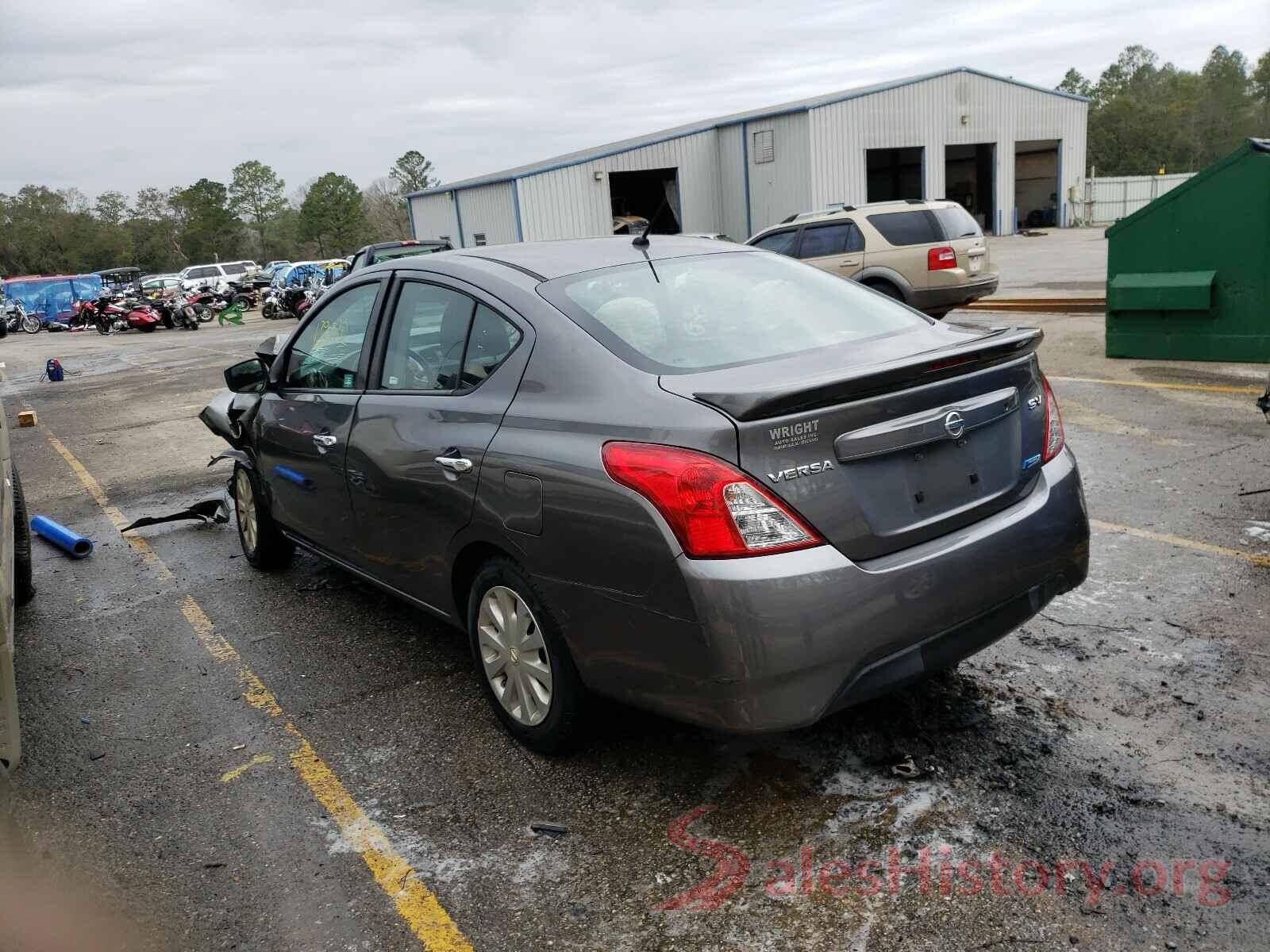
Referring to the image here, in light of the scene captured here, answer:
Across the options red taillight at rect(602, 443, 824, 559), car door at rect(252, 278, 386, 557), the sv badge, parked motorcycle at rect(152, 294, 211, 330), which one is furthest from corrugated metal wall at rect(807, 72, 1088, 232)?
red taillight at rect(602, 443, 824, 559)

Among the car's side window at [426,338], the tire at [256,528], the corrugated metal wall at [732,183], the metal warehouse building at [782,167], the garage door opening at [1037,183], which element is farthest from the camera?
the garage door opening at [1037,183]

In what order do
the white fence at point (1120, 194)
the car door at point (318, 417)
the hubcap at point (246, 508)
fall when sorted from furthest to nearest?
the white fence at point (1120, 194) → the hubcap at point (246, 508) → the car door at point (318, 417)

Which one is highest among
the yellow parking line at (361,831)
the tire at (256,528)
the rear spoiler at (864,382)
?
the rear spoiler at (864,382)

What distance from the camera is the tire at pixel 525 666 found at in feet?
10.6

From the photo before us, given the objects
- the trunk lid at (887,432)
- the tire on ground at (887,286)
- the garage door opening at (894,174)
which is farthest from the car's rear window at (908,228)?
the garage door opening at (894,174)

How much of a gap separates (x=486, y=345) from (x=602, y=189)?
1157 inches

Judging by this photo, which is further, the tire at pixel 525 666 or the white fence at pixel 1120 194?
the white fence at pixel 1120 194

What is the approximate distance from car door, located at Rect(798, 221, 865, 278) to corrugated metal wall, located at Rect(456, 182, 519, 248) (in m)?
17.1

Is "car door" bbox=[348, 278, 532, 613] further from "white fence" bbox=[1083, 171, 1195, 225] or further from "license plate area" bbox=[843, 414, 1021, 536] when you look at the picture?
"white fence" bbox=[1083, 171, 1195, 225]

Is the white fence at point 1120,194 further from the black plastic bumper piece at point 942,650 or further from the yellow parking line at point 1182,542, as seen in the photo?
the black plastic bumper piece at point 942,650

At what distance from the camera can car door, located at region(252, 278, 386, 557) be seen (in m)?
4.33

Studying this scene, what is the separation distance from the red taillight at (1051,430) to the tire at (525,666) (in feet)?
5.61

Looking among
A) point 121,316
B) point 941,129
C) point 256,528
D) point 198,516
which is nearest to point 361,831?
point 256,528

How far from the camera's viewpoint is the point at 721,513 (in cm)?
268
